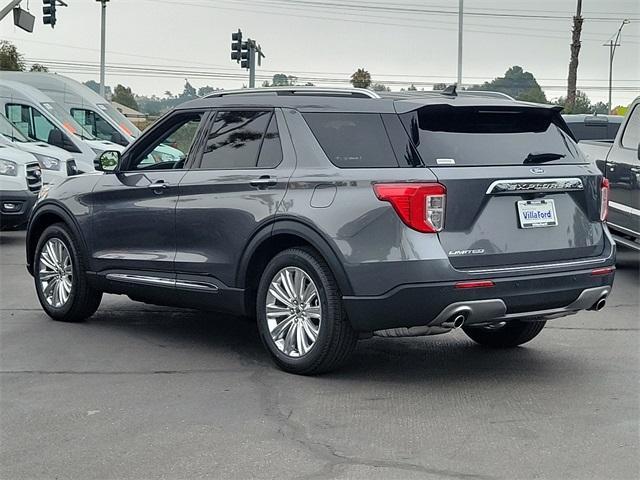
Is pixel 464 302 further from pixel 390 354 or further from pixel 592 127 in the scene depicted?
pixel 592 127

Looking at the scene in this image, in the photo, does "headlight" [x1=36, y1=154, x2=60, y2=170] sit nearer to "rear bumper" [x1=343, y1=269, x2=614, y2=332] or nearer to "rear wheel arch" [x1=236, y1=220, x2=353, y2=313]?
"rear wheel arch" [x1=236, y1=220, x2=353, y2=313]

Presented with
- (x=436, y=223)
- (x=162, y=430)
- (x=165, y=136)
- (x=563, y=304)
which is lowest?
(x=162, y=430)

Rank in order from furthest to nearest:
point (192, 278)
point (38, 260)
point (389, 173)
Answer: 1. point (38, 260)
2. point (192, 278)
3. point (389, 173)

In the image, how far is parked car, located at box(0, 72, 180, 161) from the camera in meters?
22.5

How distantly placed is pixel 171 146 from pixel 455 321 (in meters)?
3.04

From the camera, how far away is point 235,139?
7387 mm

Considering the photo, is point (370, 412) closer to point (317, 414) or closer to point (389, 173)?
point (317, 414)

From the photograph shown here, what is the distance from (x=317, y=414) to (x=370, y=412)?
296 mm

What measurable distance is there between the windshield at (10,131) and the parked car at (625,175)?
946cm

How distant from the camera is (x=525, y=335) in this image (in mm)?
7711

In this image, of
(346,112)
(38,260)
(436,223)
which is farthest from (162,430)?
(38,260)

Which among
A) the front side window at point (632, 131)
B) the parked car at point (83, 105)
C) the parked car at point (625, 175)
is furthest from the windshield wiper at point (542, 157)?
the parked car at point (83, 105)

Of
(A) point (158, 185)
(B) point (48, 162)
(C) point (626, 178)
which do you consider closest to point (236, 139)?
(A) point (158, 185)

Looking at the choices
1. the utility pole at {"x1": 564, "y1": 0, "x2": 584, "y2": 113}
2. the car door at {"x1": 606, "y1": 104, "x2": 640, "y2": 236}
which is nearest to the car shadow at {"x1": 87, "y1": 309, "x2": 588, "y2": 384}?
the car door at {"x1": 606, "y1": 104, "x2": 640, "y2": 236}
